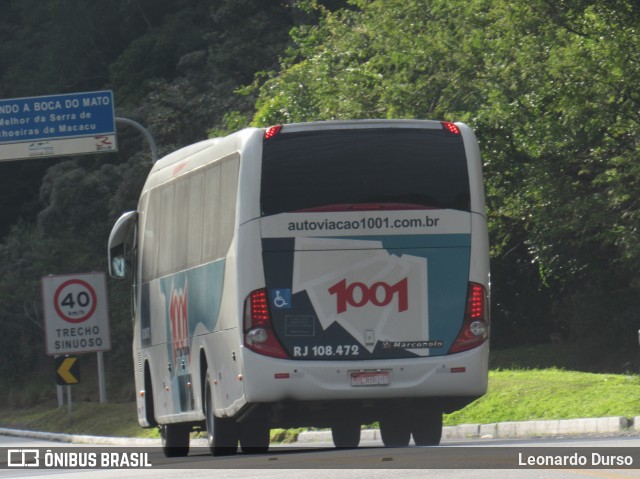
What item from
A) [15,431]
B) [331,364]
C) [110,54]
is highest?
[110,54]

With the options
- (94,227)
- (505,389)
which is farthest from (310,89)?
(94,227)

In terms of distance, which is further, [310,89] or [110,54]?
[110,54]

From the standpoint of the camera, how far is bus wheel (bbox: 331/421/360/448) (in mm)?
19297

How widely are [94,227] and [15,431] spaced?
20.3 meters

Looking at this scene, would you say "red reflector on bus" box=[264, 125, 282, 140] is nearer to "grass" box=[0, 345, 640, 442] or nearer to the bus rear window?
the bus rear window

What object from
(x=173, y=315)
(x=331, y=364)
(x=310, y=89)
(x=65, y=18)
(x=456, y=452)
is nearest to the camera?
(x=456, y=452)

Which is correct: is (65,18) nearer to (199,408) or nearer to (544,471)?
(199,408)

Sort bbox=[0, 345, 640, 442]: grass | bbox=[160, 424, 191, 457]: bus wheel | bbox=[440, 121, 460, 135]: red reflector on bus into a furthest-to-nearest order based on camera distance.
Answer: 1. bbox=[0, 345, 640, 442]: grass
2. bbox=[160, 424, 191, 457]: bus wheel
3. bbox=[440, 121, 460, 135]: red reflector on bus

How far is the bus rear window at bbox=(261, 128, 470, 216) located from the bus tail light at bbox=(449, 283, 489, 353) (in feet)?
2.89

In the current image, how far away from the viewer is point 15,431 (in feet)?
115

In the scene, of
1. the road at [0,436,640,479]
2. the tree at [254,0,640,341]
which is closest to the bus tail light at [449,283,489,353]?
the road at [0,436,640,479]

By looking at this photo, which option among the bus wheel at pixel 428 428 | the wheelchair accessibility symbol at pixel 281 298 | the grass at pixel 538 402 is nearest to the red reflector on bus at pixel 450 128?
the wheelchair accessibility symbol at pixel 281 298

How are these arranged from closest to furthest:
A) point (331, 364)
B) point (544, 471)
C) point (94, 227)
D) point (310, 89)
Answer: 1. point (544, 471)
2. point (331, 364)
3. point (310, 89)
4. point (94, 227)

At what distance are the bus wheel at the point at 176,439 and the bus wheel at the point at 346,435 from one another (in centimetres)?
206
